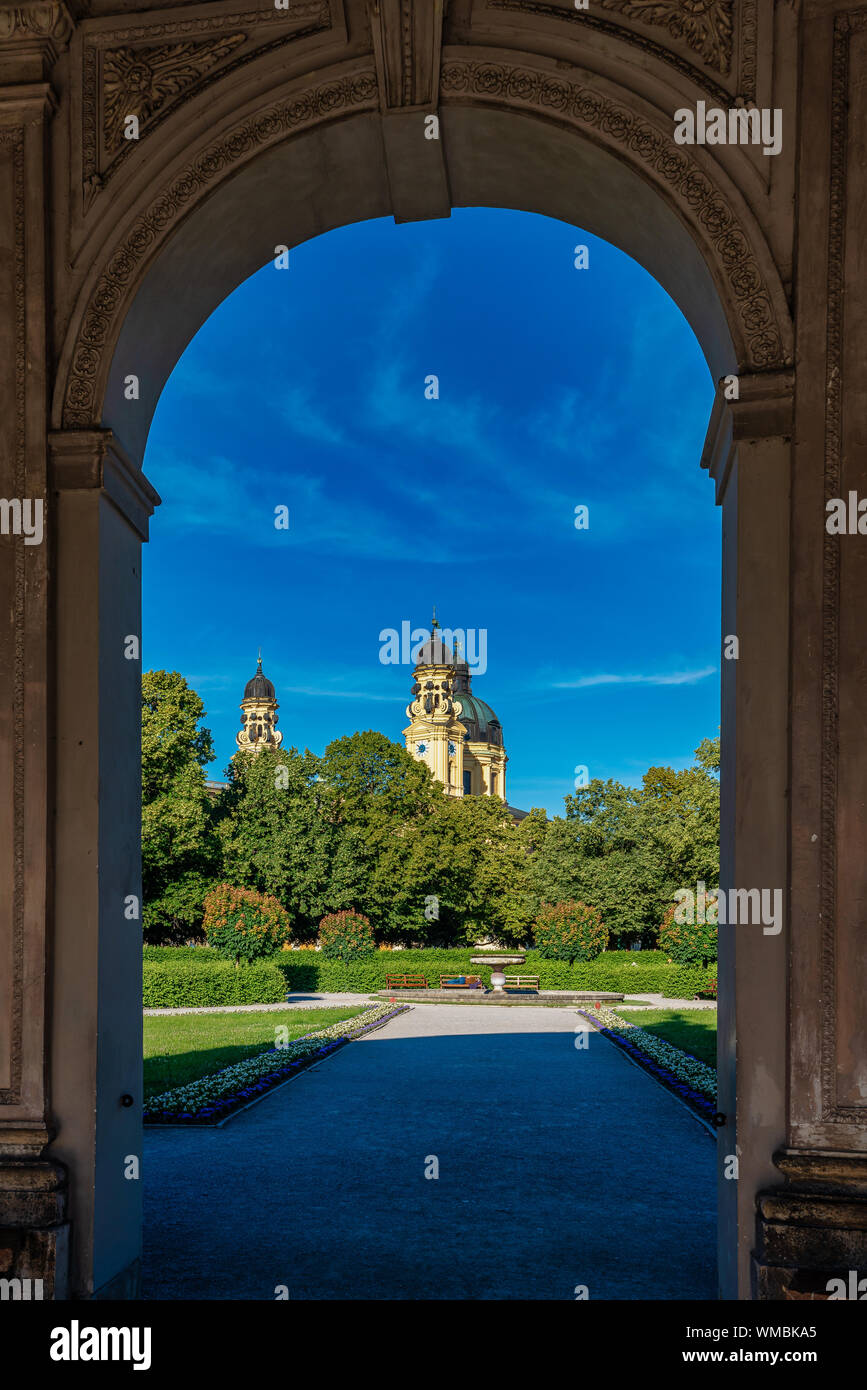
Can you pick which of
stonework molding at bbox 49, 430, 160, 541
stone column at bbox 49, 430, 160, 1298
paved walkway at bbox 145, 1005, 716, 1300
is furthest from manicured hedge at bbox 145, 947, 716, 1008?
stonework molding at bbox 49, 430, 160, 541

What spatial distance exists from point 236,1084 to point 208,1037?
6.26 metres

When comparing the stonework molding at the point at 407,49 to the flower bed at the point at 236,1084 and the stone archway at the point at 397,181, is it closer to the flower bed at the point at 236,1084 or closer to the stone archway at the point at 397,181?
the stone archway at the point at 397,181

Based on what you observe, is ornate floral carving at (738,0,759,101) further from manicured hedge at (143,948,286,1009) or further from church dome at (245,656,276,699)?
church dome at (245,656,276,699)

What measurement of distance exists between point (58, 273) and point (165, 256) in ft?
1.87

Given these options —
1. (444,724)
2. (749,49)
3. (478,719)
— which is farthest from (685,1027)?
(478,719)

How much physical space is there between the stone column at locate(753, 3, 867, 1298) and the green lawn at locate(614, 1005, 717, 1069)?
12146mm

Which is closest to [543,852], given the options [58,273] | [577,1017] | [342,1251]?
[577,1017]

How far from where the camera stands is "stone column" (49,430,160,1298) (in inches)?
195

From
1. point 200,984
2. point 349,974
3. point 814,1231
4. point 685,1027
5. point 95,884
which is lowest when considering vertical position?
point 349,974

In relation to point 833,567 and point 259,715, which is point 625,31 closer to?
point 833,567

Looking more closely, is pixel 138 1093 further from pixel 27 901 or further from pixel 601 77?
pixel 601 77

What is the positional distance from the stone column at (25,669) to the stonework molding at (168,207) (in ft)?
0.69

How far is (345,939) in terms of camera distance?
33.9 metres

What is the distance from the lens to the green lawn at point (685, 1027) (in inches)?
693
